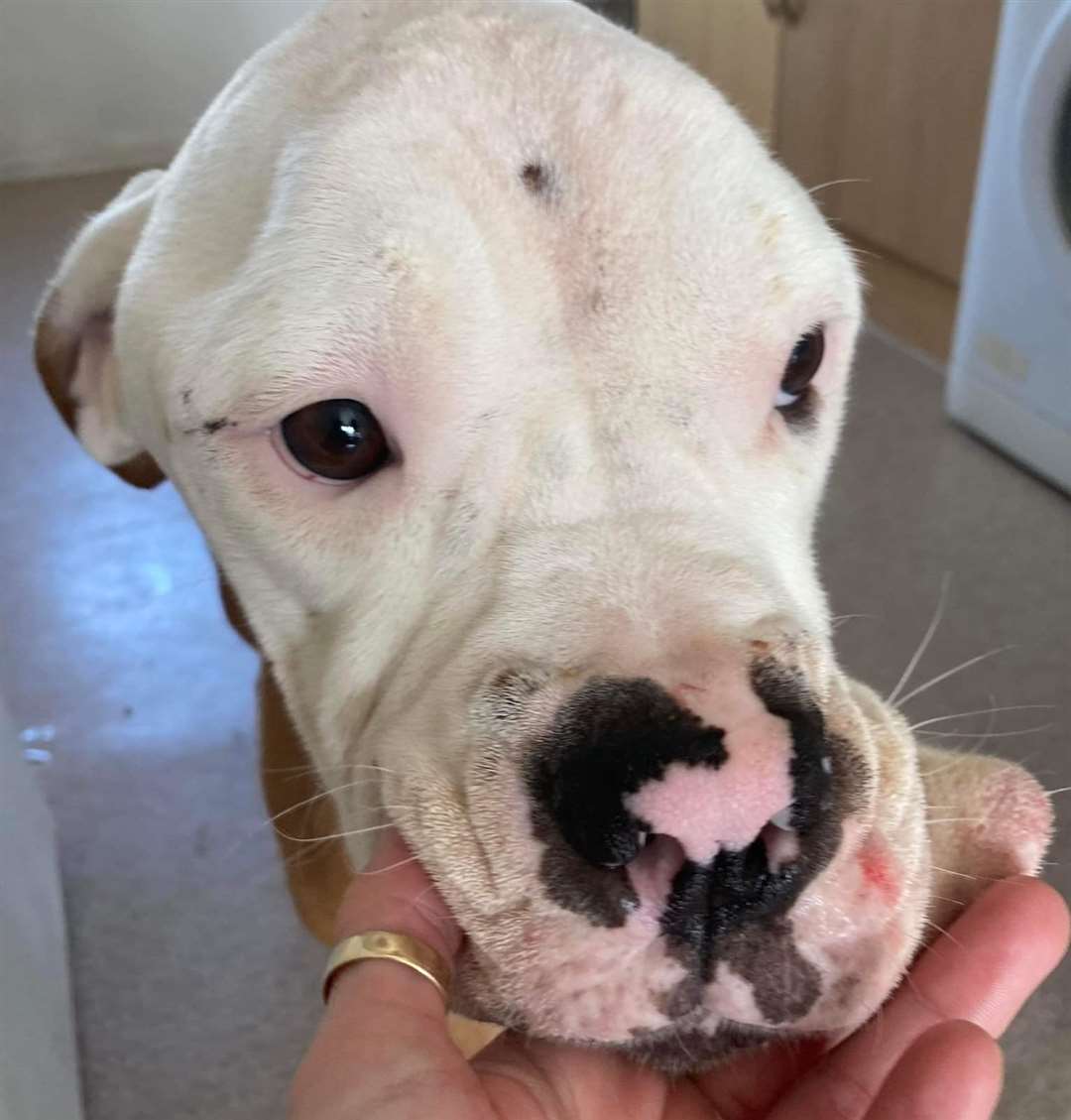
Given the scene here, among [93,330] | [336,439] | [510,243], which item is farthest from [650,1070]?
[93,330]

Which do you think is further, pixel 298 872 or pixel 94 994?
pixel 94 994

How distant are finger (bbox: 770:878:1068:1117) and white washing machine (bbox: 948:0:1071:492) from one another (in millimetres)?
2266

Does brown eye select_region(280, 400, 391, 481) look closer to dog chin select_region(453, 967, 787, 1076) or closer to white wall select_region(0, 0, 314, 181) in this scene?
dog chin select_region(453, 967, 787, 1076)

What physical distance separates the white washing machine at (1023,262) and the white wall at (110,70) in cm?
435

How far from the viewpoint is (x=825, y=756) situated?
0.87 metres

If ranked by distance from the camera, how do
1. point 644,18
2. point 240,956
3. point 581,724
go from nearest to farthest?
point 581,724, point 240,956, point 644,18

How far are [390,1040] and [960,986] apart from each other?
0.55 meters

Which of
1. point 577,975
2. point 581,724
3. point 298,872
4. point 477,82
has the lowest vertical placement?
point 298,872

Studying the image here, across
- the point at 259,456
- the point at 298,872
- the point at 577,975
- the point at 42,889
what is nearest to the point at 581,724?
the point at 577,975

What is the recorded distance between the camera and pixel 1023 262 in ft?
9.98

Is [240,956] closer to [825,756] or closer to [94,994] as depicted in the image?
[94,994]

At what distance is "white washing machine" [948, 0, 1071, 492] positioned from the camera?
2.79 metres

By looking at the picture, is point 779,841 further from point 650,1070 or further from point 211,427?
point 211,427

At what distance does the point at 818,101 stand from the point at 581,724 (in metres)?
3.98
